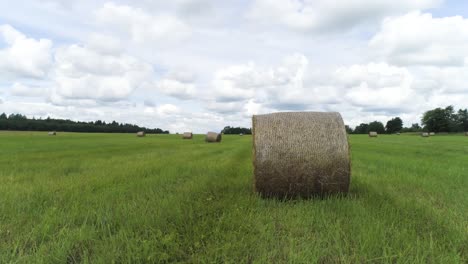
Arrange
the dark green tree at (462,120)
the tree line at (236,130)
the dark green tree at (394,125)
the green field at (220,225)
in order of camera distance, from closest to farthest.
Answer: the green field at (220,225), the tree line at (236,130), the dark green tree at (462,120), the dark green tree at (394,125)

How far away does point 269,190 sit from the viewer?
4.93 metres

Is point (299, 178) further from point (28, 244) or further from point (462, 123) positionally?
point (462, 123)

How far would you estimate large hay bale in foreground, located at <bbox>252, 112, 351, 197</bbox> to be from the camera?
15.8 ft

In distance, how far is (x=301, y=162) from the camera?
15.8ft

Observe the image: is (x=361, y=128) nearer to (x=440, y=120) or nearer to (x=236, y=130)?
(x=440, y=120)

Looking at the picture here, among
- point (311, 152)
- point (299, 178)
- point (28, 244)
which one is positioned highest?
point (311, 152)

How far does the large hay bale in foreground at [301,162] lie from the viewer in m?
4.81

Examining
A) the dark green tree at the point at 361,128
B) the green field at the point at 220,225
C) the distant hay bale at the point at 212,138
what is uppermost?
the dark green tree at the point at 361,128

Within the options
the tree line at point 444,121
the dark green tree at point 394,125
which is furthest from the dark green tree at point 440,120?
the dark green tree at point 394,125

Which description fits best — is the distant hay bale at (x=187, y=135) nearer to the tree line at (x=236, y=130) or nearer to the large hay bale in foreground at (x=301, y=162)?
the large hay bale in foreground at (x=301, y=162)

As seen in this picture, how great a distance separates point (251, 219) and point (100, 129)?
96.6 m

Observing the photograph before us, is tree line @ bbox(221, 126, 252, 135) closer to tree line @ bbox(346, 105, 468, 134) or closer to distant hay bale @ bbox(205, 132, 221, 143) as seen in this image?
tree line @ bbox(346, 105, 468, 134)

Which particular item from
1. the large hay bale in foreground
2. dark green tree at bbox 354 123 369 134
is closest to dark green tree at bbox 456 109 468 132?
dark green tree at bbox 354 123 369 134

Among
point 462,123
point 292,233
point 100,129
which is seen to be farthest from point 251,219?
point 462,123
